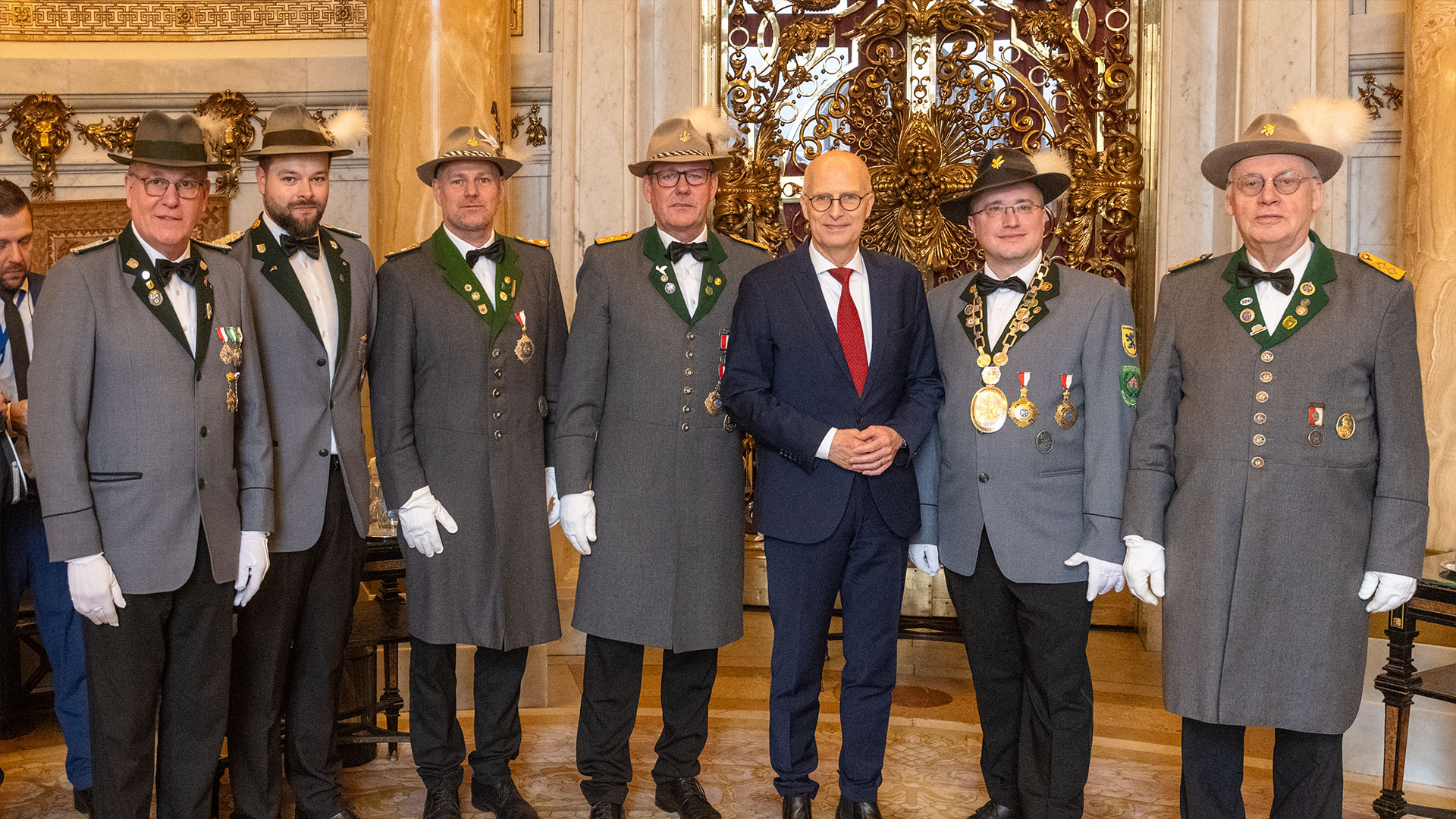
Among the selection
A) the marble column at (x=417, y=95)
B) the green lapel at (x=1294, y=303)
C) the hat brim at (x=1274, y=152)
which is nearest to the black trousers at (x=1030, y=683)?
the green lapel at (x=1294, y=303)

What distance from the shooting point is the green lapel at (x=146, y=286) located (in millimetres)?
2869

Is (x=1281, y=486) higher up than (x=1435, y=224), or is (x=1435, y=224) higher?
(x=1435, y=224)

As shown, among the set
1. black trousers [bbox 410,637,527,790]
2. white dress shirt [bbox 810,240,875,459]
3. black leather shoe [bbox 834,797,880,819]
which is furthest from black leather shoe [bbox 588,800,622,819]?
white dress shirt [bbox 810,240,875,459]

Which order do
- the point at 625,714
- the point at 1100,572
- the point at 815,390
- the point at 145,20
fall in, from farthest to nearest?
the point at 145,20
the point at 625,714
the point at 815,390
the point at 1100,572

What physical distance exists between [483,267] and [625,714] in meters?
1.37

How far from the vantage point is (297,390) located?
320 centimetres

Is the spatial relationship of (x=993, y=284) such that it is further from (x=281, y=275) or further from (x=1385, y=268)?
(x=281, y=275)

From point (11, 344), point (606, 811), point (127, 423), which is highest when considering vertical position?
point (11, 344)

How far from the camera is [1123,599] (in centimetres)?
584

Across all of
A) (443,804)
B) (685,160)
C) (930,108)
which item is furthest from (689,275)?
(930,108)

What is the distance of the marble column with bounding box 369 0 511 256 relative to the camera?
500 centimetres

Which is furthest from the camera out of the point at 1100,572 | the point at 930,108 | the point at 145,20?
the point at 145,20

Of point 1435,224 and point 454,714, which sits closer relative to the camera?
point 454,714

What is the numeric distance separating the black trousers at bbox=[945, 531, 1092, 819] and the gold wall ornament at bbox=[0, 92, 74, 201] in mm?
4796
